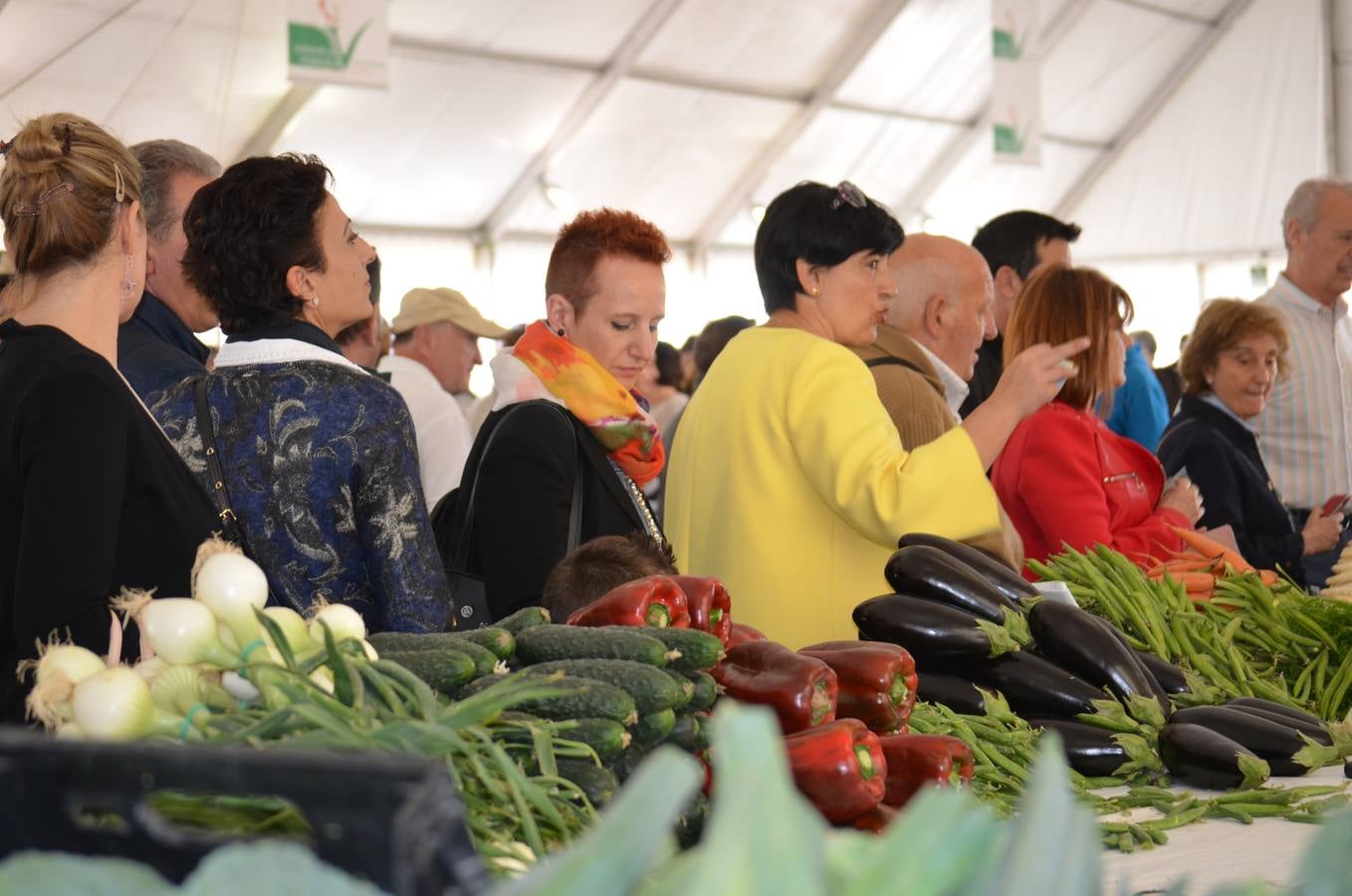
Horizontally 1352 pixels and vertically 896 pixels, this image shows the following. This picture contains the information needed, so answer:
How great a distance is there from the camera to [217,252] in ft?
8.33

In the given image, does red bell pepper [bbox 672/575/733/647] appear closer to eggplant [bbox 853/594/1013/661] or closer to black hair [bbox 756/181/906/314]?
eggplant [bbox 853/594/1013/661]

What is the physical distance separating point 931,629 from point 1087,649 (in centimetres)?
28

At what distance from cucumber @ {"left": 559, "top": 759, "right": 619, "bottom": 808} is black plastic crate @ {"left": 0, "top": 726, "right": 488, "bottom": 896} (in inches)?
24.8

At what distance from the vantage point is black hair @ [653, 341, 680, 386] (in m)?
8.42

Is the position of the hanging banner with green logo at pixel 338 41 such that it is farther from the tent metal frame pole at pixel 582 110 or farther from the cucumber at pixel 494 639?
the cucumber at pixel 494 639

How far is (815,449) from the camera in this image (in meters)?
2.95

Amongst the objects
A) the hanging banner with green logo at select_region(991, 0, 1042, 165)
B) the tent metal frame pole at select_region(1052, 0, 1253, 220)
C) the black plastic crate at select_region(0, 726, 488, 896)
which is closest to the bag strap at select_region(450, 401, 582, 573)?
the black plastic crate at select_region(0, 726, 488, 896)

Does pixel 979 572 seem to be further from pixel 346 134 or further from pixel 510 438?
pixel 346 134

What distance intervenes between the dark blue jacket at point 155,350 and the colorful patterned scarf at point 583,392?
65 cm

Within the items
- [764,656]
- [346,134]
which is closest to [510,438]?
[764,656]

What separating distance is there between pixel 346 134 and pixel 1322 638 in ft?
37.9

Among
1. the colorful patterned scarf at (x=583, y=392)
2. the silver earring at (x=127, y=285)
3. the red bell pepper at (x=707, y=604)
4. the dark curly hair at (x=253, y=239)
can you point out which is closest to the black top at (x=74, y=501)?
the silver earring at (x=127, y=285)

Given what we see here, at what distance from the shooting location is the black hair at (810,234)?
324 centimetres

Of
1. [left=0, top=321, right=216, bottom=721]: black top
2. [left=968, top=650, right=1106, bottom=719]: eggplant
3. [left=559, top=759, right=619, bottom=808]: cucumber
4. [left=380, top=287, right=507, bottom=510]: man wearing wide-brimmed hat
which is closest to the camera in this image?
[left=559, top=759, right=619, bottom=808]: cucumber
